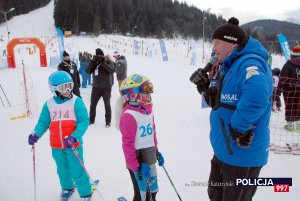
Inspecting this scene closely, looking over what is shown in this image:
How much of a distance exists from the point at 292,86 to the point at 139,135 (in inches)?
179

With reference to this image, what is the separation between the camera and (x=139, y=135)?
287 cm

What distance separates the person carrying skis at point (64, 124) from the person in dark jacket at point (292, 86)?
4.65 metres

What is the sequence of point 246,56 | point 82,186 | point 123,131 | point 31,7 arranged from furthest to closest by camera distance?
point 31,7 → point 82,186 → point 123,131 → point 246,56

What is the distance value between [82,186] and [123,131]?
118cm

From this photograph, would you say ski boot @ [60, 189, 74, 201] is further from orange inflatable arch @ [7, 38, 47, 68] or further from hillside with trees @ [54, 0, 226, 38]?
hillside with trees @ [54, 0, 226, 38]

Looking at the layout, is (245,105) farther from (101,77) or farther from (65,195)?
(101,77)

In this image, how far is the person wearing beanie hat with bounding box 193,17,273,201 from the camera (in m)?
2.06

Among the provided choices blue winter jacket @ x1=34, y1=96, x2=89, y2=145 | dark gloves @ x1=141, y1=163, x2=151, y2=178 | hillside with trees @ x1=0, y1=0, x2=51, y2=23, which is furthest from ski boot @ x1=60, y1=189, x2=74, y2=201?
hillside with trees @ x1=0, y1=0, x2=51, y2=23

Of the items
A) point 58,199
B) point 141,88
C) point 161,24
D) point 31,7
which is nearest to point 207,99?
point 141,88

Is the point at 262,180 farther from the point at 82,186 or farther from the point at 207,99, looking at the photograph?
the point at 82,186

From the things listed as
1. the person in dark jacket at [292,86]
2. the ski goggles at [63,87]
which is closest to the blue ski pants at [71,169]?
the ski goggles at [63,87]

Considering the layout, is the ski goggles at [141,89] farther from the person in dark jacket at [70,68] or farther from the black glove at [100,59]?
the person in dark jacket at [70,68]

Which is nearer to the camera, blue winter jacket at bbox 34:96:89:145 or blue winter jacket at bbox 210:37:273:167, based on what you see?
blue winter jacket at bbox 210:37:273:167

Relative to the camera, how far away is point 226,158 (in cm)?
232
